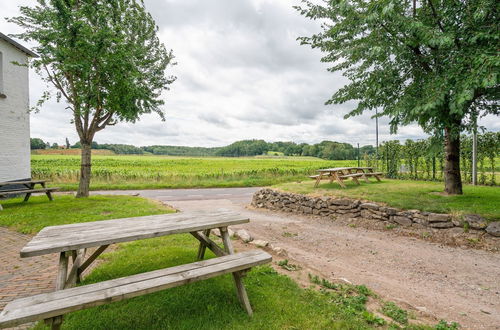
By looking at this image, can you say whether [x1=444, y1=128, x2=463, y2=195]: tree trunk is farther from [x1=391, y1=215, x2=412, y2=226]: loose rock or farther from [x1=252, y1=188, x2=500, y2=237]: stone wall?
[x1=391, y1=215, x2=412, y2=226]: loose rock

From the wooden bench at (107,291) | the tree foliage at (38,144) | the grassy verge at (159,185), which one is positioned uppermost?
the tree foliage at (38,144)

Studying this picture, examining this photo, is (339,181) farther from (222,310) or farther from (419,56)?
(222,310)

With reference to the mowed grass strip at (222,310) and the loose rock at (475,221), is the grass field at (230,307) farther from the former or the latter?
the loose rock at (475,221)

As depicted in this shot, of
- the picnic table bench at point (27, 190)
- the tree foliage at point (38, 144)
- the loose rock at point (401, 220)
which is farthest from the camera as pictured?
the tree foliage at point (38, 144)

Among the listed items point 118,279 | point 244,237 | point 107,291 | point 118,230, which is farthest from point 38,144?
point 107,291

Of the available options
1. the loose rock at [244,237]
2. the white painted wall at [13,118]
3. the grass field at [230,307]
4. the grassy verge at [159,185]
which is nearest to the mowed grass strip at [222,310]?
the grass field at [230,307]

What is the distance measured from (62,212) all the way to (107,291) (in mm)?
7348

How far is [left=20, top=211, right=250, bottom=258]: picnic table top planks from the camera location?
7.68ft

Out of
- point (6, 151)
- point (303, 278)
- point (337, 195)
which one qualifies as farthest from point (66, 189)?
point (303, 278)

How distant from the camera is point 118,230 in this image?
2.81 meters

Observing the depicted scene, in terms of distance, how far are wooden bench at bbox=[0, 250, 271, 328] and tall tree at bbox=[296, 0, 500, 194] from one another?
5.22 m

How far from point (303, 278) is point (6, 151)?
13.8 meters

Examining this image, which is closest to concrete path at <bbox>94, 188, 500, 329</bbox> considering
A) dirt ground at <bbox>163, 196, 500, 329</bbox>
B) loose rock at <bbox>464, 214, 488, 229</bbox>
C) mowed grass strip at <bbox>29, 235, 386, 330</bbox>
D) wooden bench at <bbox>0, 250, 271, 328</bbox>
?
dirt ground at <bbox>163, 196, 500, 329</bbox>

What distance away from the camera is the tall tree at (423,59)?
17.0 feet
